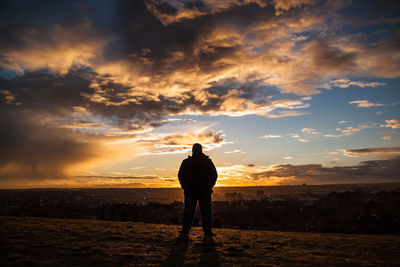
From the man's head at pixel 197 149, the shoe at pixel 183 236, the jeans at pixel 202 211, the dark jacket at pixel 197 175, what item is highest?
the man's head at pixel 197 149

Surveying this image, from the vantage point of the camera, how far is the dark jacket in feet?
40.9

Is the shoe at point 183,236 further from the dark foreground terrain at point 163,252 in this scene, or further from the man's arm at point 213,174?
the man's arm at point 213,174

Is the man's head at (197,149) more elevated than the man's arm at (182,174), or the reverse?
the man's head at (197,149)

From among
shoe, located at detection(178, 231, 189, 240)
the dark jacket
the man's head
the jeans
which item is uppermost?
the man's head

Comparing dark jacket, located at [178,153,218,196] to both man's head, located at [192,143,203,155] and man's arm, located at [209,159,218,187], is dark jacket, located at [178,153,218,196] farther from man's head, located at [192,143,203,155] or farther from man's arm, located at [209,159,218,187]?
man's head, located at [192,143,203,155]

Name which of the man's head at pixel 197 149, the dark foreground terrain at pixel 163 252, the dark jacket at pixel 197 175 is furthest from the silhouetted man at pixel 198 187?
the dark foreground terrain at pixel 163 252

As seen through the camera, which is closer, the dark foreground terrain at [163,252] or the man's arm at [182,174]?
the dark foreground terrain at [163,252]

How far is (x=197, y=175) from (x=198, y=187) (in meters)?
0.51

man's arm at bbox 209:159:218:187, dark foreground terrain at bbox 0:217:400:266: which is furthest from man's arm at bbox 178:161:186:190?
dark foreground terrain at bbox 0:217:400:266

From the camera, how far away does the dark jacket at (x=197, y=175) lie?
12.5 metres

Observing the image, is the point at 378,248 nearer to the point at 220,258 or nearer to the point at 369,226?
the point at 220,258

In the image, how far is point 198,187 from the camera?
12461 mm

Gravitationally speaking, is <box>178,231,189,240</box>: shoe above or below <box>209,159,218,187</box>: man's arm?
below

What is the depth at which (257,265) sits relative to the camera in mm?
7621
